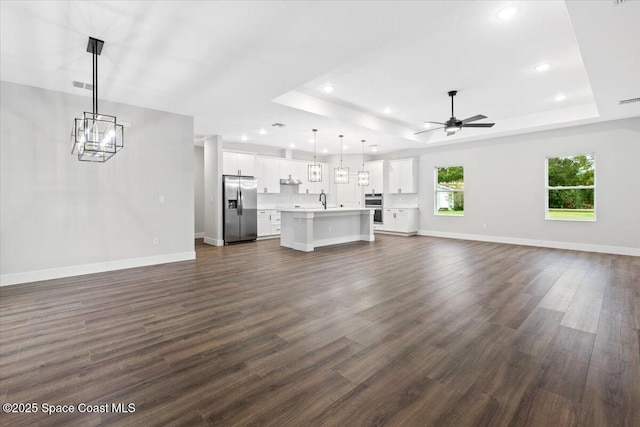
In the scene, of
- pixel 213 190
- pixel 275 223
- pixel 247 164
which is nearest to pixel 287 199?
pixel 275 223

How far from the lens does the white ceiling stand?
2.68 meters

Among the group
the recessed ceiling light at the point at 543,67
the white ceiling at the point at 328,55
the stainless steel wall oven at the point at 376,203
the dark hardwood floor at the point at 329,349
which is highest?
the recessed ceiling light at the point at 543,67

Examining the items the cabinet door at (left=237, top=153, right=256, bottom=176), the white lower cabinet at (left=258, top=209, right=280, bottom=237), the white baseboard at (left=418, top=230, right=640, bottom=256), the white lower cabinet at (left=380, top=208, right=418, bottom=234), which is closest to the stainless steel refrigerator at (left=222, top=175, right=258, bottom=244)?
the cabinet door at (left=237, top=153, right=256, bottom=176)

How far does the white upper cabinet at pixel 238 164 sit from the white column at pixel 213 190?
0.26m

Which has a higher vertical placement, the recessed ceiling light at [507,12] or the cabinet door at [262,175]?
the recessed ceiling light at [507,12]

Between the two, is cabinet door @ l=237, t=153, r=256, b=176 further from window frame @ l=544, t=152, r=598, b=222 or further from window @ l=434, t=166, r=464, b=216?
window frame @ l=544, t=152, r=598, b=222

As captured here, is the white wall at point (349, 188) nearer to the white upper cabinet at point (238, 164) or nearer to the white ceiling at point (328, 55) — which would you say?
the white upper cabinet at point (238, 164)

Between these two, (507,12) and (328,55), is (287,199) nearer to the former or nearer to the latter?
(328,55)

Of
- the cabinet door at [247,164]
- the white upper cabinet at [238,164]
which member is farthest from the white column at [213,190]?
the cabinet door at [247,164]

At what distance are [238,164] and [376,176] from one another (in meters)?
4.79

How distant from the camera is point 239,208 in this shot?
786 centimetres

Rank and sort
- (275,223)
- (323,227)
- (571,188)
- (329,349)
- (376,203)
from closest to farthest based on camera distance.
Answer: (329,349)
(571,188)
(323,227)
(275,223)
(376,203)

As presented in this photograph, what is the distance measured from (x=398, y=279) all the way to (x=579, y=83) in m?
4.62

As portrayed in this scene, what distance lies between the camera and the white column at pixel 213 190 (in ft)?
25.0
